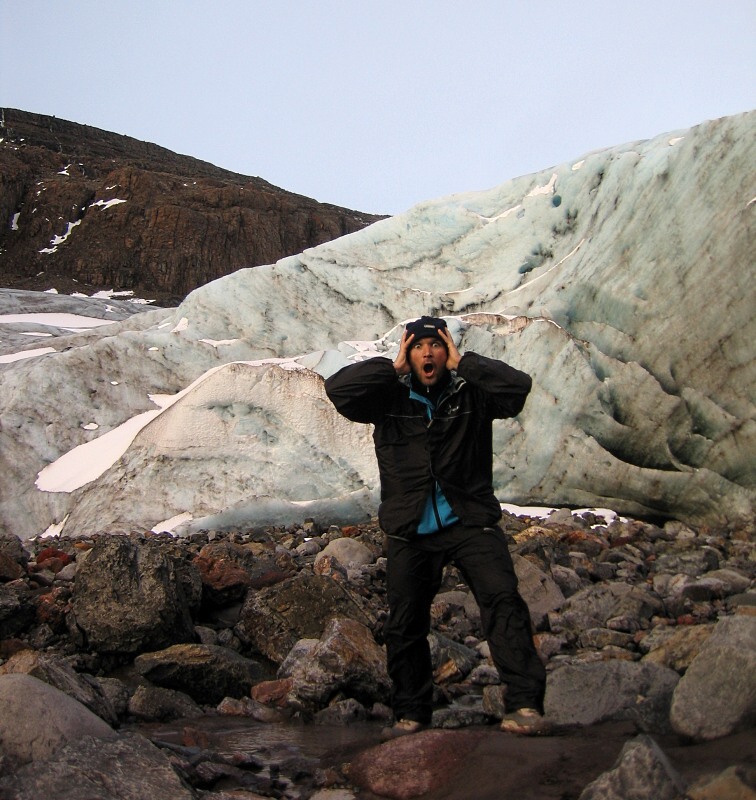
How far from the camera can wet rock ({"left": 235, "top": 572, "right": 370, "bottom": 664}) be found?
456 centimetres

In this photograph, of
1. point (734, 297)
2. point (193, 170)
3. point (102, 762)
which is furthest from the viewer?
point (193, 170)

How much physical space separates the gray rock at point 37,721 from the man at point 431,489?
3.52 ft

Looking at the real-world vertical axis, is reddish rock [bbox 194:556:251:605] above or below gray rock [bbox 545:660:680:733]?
below

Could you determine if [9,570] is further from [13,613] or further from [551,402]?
[551,402]

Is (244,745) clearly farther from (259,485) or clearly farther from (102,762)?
(259,485)

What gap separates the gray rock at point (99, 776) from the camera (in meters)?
2.28

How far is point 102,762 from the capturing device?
246 cm

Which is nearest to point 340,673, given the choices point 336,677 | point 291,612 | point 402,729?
point 336,677

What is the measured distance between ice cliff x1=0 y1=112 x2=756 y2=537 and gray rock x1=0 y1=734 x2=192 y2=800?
5542 mm

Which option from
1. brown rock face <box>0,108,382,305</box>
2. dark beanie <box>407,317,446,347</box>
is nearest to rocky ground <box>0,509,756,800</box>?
dark beanie <box>407,317,446,347</box>

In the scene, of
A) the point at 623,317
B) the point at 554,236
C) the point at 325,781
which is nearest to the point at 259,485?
the point at 623,317

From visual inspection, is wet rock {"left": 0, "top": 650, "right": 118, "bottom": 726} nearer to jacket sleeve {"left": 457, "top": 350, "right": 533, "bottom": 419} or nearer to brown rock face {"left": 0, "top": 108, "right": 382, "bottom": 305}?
jacket sleeve {"left": 457, "top": 350, "right": 533, "bottom": 419}

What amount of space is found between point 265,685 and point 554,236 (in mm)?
7620

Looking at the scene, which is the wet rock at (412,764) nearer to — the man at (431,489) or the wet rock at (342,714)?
the man at (431,489)
